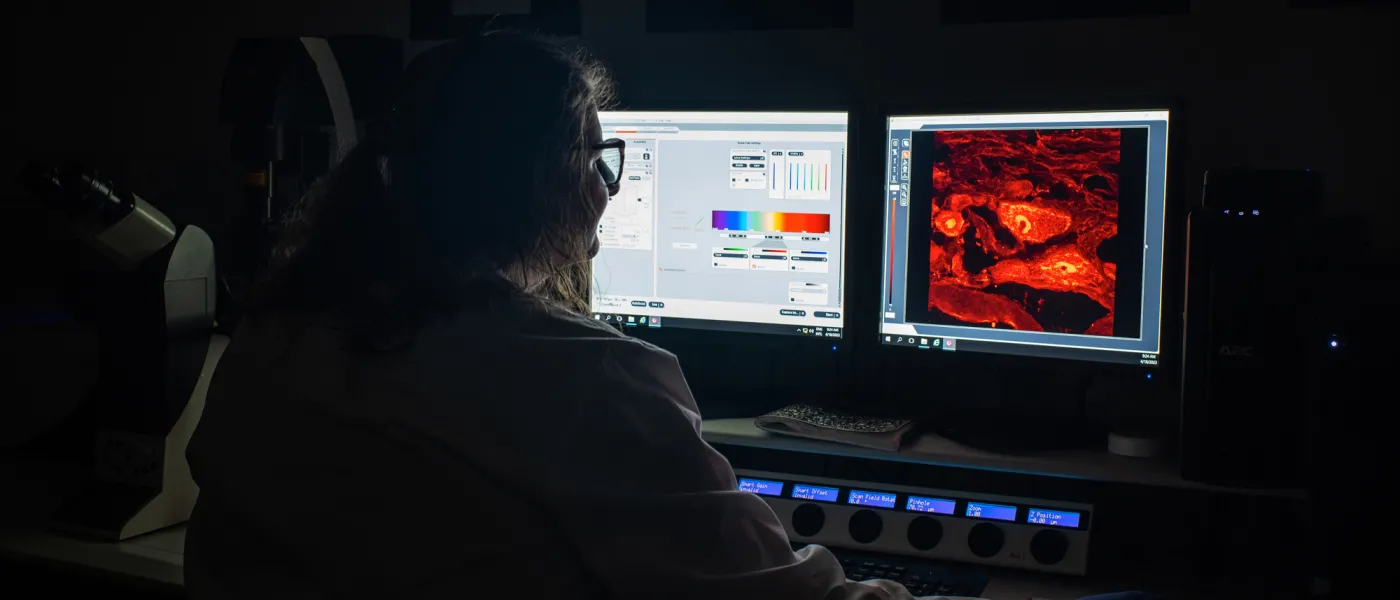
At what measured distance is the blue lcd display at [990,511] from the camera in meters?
1.28

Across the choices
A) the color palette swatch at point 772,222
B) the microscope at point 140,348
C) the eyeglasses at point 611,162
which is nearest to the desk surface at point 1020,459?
the color palette swatch at point 772,222

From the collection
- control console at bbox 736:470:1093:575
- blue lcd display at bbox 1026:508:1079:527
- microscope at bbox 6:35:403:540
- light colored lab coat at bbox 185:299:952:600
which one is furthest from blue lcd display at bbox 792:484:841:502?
microscope at bbox 6:35:403:540

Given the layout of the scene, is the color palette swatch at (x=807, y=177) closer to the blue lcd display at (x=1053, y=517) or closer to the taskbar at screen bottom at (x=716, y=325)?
the taskbar at screen bottom at (x=716, y=325)

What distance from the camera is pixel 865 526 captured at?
132cm

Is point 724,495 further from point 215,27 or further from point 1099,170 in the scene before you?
point 215,27

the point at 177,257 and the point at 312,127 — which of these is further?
the point at 312,127

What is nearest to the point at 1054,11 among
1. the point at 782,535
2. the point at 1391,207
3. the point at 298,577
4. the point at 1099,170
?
the point at 1099,170

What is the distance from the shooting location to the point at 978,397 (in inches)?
64.1

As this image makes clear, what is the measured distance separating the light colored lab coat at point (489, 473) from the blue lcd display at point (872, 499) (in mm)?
466

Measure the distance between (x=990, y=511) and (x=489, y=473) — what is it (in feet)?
2.30

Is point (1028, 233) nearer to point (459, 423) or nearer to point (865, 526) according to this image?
point (865, 526)

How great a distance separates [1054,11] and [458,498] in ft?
3.83

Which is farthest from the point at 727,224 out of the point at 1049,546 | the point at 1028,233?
the point at 1049,546

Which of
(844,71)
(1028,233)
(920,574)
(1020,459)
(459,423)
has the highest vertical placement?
(844,71)
